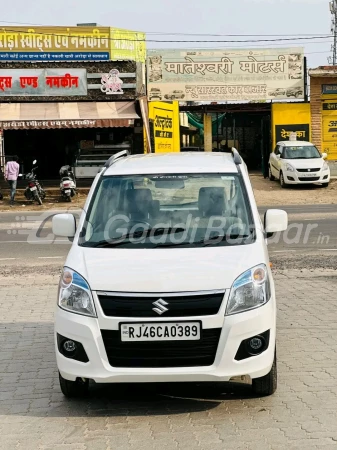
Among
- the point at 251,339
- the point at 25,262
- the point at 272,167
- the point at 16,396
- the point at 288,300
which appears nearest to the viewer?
the point at 251,339

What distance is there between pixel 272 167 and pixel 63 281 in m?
27.5

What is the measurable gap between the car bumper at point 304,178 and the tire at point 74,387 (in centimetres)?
2435

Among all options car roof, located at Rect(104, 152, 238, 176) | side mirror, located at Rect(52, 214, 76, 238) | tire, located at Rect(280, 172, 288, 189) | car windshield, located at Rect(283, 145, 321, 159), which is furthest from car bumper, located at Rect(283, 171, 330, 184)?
side mirror, located at Rect(52, 214, 76, 238)

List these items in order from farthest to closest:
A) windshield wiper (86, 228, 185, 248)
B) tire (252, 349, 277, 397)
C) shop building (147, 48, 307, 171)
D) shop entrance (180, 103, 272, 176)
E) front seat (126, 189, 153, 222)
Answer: shop entrance (180, 103, 272, 176), shop building (147, 48, 307, 171), front seat (126, 189, 153, 222), windshield wiper (86, 228, 185, 248), tire (252, 349, 277, 397)

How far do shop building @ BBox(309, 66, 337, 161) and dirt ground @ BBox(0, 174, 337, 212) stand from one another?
4.62 meters

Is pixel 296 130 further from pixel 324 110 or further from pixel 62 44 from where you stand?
pixel 62 44

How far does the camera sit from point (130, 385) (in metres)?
6.49

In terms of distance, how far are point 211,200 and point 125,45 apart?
4925 centimetres

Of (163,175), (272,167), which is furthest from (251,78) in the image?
(163,175)

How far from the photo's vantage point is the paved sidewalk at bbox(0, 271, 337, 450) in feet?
16.7

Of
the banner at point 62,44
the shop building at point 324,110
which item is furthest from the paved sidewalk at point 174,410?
the banner at point 62,44

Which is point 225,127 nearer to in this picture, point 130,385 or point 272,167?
point 272,167

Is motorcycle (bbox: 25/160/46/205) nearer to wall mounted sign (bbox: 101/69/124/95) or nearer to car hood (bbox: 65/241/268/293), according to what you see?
wall mounted sign (bbox: 101/69/124/95)

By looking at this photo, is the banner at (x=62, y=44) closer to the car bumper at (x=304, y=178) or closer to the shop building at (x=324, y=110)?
the shop building at (x=324, y=110)
